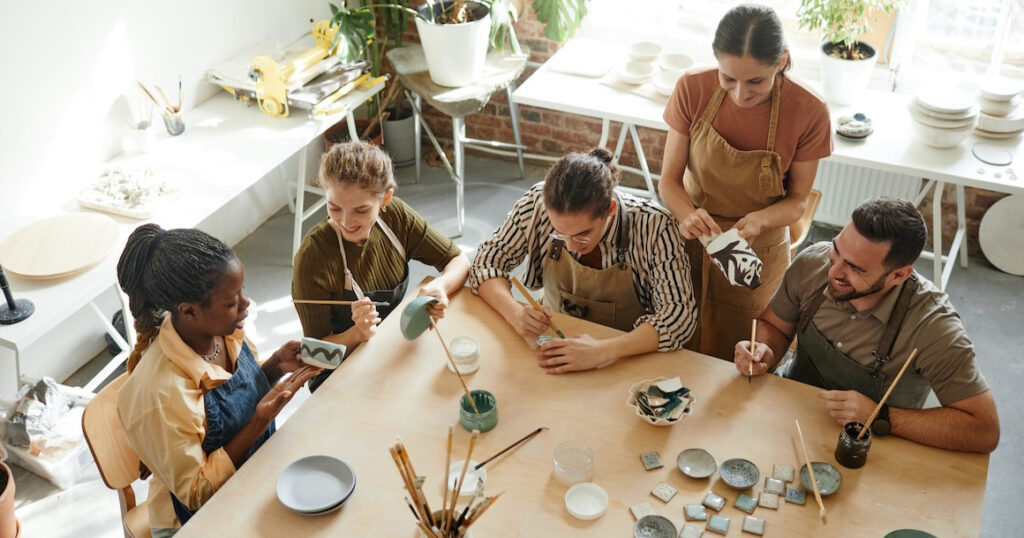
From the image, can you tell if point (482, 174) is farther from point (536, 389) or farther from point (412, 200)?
point (536, 389)

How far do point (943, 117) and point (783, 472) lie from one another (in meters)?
2.18

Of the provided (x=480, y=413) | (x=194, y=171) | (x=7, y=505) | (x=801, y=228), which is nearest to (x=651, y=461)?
(x=480, y=413)

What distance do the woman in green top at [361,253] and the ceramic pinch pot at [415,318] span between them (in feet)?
0.23

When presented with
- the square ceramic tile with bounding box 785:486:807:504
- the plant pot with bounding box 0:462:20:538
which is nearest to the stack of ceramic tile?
the square ceramic tile with bounding box 785:486:807:504

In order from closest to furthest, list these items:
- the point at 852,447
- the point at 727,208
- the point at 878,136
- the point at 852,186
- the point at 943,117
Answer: the point at 852,447, the point at 727,208, the point at 943,117, the point at 878,136, the point at 852,186

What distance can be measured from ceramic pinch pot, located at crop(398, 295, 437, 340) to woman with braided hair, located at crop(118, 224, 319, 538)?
18.6 inches

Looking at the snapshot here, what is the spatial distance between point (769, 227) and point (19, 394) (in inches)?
109

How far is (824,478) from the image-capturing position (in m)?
2.01

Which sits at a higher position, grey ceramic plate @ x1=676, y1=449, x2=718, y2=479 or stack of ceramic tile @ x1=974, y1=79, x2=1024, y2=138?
grey ceramic plate @ x1=676, y1=449, x2=718, y2=479

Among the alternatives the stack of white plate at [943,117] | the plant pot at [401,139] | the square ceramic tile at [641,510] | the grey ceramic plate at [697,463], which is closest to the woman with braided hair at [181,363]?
the square ceramic tile at [641,510]

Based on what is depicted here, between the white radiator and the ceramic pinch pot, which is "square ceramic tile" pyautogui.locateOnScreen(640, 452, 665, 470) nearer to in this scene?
the ceramic pinch pot

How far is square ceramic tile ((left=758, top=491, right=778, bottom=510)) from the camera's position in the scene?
197 centimetres

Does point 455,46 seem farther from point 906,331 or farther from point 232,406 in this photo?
point 906,331

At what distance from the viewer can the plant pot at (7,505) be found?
2842 mm
